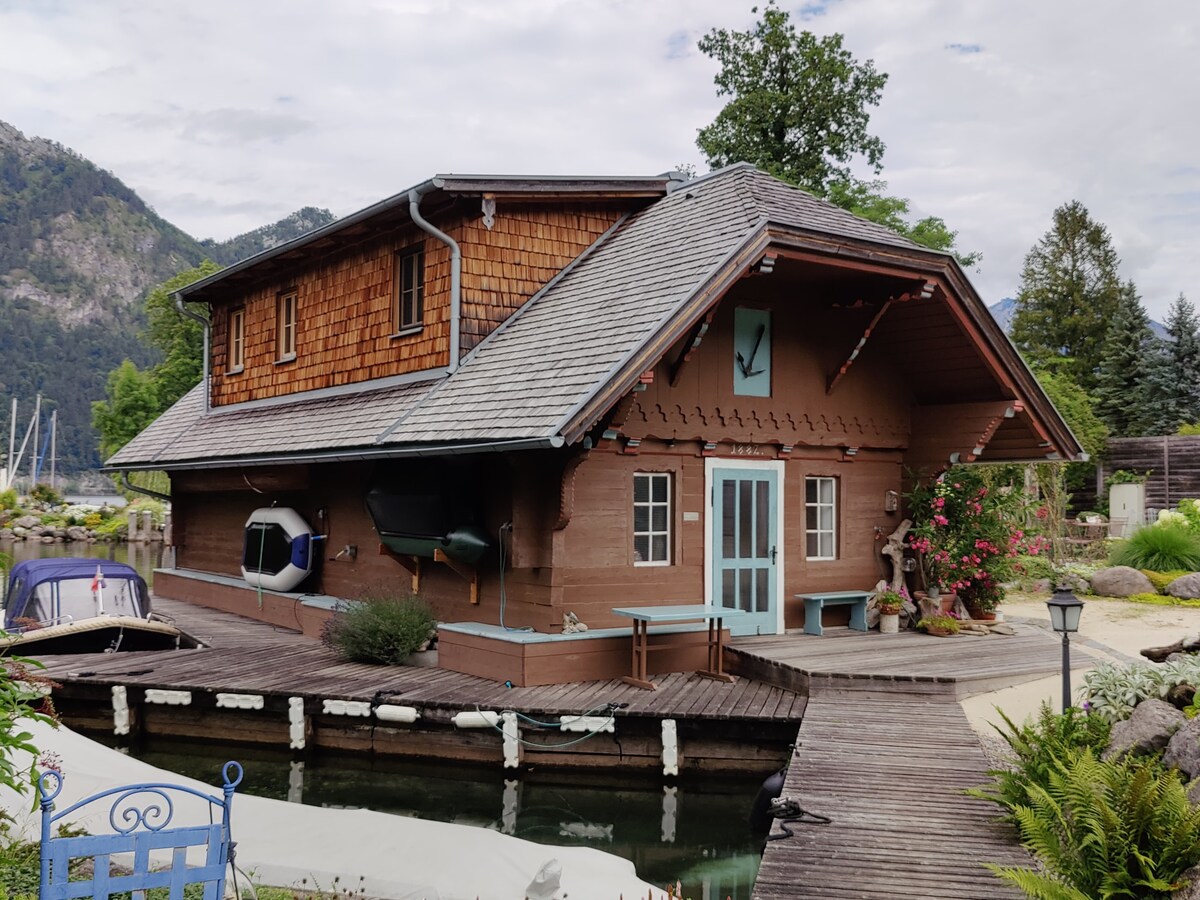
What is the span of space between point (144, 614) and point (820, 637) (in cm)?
862

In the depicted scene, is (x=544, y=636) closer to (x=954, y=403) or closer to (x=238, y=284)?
(x=954, y=403)

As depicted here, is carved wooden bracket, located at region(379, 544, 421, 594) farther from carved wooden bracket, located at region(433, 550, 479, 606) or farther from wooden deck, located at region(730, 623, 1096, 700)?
wooden deck, located at region(730, 623, 1096, 700)

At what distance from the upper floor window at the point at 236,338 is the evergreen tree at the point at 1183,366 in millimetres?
30896

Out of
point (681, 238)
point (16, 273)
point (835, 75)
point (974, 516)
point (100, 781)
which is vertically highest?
point (16, 273)

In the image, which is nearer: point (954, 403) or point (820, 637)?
point (820, 637)

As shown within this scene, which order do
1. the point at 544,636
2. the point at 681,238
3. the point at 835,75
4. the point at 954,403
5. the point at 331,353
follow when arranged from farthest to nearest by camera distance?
1. the point at 835,75
2. the point at 331,353
3. the point at 954,403
4. the point at 681,238
5. the point at 544,636

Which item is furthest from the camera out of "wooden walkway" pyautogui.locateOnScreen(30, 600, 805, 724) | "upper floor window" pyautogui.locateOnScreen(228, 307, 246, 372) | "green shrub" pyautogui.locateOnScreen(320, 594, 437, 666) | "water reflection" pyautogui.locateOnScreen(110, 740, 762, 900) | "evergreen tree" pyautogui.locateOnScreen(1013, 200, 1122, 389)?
"evergreen tree" pyautogui.locateOnScreen(1013, 200, 1122, 389)

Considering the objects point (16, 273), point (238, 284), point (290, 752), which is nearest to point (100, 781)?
point (290, 752)

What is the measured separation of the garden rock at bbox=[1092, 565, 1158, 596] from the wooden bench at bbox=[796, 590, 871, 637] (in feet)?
24.0

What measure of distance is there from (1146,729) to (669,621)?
4.62 metres

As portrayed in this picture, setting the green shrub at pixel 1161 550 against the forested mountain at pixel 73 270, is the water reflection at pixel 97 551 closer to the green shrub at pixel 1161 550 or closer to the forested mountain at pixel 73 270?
the green shrub at pixel 1161 550

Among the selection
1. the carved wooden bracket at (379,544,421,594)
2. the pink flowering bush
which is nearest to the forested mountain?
the carved wooden bracket at (379,544,421,594)

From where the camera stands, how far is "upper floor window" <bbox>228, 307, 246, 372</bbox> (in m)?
18.2

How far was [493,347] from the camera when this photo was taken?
41.3ft
